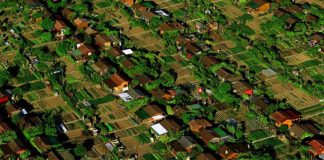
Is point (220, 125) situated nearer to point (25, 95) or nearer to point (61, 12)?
point (25, 95)

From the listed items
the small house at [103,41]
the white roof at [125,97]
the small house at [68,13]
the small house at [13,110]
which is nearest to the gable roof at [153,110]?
the white roof at [125,97]

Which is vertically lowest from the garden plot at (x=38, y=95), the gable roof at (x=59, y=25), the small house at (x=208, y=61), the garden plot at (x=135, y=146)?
the garden plot at (x=135, y=146)

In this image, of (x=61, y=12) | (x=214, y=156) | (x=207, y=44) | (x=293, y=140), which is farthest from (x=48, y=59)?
(x=293, y=140)

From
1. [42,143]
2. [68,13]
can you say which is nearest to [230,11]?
[68,13]

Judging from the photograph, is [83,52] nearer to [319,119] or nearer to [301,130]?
[301,130]

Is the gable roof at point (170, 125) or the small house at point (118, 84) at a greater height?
the small house at point (118, 84)

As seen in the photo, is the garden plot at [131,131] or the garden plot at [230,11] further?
the garden plot at [230,11]

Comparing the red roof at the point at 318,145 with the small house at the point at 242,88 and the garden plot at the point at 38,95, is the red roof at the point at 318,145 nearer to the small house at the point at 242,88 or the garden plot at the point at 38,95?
the small house at the point at 242,88
